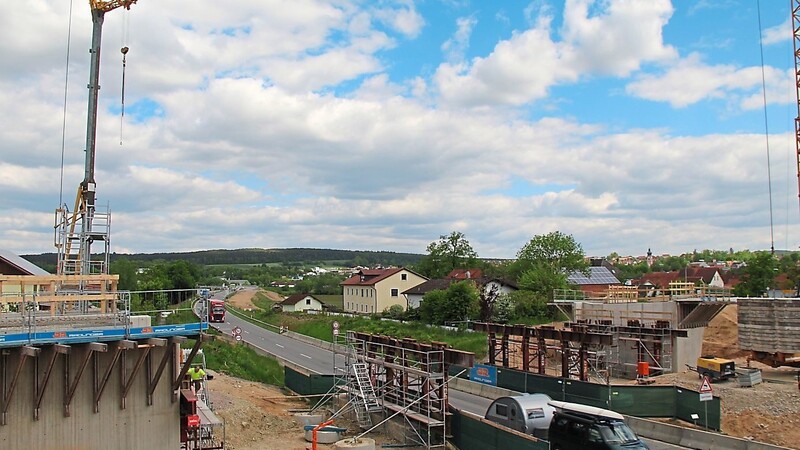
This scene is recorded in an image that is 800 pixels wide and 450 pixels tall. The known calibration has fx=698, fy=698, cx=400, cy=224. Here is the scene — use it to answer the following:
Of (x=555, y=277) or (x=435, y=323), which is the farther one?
(x=555, y=277)

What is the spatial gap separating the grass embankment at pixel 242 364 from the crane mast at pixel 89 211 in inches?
517

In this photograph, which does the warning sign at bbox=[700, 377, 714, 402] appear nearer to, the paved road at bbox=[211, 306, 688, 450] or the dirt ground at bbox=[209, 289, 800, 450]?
the paved road at bbox=[211, 306, 688, 450]

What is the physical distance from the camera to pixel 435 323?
63.0m

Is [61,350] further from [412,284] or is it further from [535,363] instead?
[412,284]

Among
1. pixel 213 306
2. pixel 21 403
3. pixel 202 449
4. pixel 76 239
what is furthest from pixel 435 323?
pixel 21 403

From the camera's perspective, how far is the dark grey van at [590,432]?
1820cm

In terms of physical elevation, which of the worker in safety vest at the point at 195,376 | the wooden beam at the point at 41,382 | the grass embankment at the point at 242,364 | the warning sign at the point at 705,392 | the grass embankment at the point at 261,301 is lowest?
the grass embankment at the point at 261,301

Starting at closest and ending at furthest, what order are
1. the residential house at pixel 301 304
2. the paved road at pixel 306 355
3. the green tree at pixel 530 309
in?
the paved road at pixel 306 355
the green tree at pixel 530 309
the residential house at pixel 301 304

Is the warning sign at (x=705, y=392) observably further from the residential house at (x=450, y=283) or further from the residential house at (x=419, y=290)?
the residential house at (x=419, y=290)

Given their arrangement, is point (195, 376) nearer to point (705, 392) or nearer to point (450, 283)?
point (705, 392)

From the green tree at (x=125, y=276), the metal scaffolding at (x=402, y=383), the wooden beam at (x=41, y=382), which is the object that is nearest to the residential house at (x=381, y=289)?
the green tree at (x=125, y=276)

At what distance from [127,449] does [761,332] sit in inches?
1352

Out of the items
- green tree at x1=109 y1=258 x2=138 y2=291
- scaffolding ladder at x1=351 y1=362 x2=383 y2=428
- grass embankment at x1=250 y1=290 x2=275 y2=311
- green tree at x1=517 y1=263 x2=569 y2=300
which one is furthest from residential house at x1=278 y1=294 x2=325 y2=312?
scaffolding ladder at x1=351 y1=362 x2=383 y2=428

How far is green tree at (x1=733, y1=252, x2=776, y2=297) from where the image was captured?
239ft
